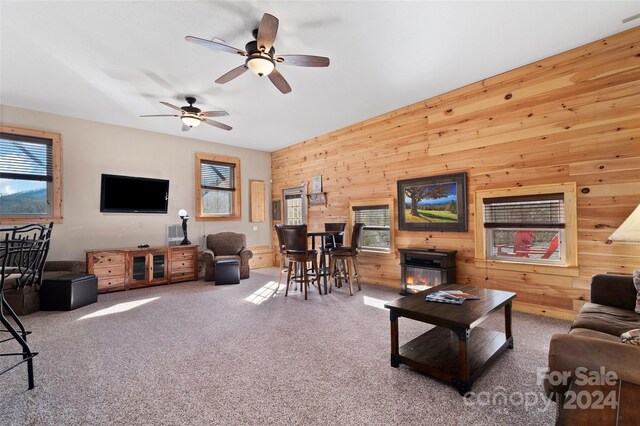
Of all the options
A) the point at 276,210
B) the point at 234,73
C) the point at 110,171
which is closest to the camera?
the point at 234,73

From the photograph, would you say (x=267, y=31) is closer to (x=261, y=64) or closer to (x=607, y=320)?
(x=261, y=64)

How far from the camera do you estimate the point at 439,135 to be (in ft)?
14.2

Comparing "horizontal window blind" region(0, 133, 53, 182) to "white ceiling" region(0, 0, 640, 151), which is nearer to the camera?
"white ceiling" region(0, 0, 640, 151)

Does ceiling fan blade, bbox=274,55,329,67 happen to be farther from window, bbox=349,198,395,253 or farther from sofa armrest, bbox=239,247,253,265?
sofa armrest, bbox=239,247,253,265

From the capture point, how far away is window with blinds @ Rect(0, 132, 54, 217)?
454cm

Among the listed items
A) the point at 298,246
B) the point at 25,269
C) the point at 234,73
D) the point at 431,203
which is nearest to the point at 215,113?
the point at 234,73

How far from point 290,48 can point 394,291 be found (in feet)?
12.4

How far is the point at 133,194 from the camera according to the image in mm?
5566

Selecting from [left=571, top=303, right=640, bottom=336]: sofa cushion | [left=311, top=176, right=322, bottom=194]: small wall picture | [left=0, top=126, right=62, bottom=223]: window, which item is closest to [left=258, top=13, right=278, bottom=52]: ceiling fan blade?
[left=571, top=303, right=640, bottom=336]: sofa cushion

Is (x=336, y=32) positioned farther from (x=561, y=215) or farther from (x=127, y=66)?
(x=561, y=215)

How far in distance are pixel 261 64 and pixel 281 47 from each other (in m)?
0.54

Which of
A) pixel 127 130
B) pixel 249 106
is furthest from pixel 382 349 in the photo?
pixel 127 130

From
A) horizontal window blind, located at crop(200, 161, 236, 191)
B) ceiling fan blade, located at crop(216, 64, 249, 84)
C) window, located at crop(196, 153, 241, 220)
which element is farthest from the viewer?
horizontal window blind, located at crop(200, 161, 236, 191)

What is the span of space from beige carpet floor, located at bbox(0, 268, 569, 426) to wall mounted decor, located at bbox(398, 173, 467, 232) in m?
1.43
